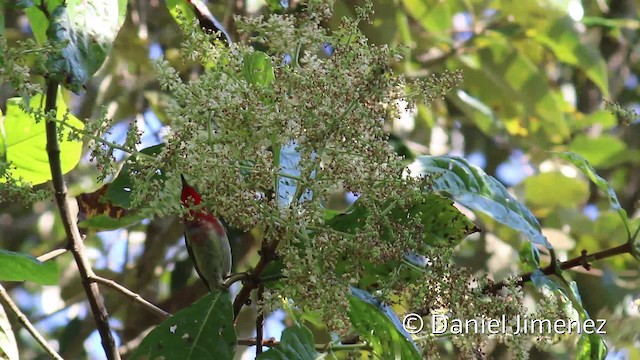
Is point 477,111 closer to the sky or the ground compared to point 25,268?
closer to the sky

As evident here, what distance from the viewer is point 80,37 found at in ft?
3.29

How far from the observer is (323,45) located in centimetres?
101

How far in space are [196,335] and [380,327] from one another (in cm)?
23

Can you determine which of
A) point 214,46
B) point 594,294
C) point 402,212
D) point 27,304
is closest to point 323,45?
point 214,46

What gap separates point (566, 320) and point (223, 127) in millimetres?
503

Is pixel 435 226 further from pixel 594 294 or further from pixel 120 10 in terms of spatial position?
pixel 594 294

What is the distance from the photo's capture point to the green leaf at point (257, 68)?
978mm

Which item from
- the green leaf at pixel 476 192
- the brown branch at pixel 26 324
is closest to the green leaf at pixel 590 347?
the green leaf at pixel 476 192

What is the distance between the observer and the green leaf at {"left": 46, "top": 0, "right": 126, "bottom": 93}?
937 mm

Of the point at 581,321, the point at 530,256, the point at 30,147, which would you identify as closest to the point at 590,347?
the point at 581,321

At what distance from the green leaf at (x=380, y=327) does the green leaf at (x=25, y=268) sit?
0.41 metres

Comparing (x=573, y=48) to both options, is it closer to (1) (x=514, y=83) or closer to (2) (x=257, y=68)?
A: (1) (x=514, y=83)

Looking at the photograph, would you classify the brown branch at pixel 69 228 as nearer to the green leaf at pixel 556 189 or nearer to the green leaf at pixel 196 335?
the green leaf at pixel 196 335

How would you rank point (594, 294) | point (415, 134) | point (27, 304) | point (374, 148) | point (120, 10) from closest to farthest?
1. point (374, 148)
2. point (120, 10)
3. point (594, 294)
4. point (415, 134)
5. point (27, 304)
